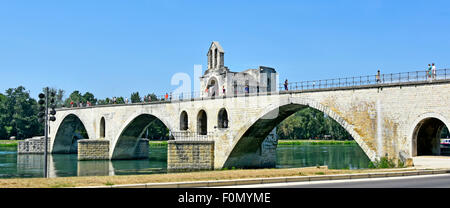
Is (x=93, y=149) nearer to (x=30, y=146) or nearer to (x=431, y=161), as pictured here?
(x=30, y=146)

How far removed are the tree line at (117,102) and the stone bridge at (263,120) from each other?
110 feet

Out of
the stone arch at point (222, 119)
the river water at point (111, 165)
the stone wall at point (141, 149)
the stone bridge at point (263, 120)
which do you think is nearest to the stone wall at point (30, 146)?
the stone bridge at point (263, 120)

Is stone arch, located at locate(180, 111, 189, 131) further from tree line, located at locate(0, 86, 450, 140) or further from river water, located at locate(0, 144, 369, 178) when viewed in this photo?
tree line, located at locate(0, 86, 450, 140)

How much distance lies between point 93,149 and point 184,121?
14468 mm

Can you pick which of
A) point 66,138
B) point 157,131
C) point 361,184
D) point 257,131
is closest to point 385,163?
point 361,184

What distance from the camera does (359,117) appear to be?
26016 millimetres

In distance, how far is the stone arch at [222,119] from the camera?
3700 centimetres

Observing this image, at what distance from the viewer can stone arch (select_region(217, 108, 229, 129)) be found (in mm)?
37000

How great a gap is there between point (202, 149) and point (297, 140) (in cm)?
6216

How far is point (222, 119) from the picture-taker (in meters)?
37.5

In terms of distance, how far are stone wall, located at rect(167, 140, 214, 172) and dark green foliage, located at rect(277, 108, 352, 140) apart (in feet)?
196

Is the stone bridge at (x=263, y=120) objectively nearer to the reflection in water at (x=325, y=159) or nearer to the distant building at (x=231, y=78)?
the distant building at (x=231, y=78)
